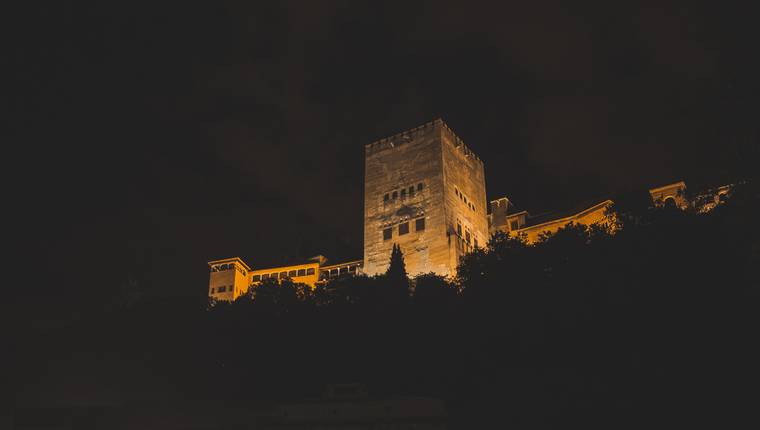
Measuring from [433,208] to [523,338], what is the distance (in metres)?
30.6

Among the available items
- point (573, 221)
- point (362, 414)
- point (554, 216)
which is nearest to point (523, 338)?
point (362, 414)

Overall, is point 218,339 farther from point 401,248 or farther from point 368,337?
point 401,248

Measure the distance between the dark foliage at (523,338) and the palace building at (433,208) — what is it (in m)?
12.0

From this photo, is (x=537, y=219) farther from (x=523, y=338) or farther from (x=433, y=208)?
(x=523, y=338)

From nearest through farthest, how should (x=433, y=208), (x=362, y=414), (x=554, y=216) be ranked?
(x=362, y=414)
(x=433, y=208)
(x=554, y=216)

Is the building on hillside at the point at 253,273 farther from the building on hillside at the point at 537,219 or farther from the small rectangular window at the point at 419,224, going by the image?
the building on hillside at the point at 537,219

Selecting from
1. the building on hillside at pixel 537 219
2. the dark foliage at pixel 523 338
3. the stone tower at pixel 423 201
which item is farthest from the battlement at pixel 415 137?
the dark foliage at pixel 523 338

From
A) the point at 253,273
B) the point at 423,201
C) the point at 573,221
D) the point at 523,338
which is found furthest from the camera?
the point at 253,273

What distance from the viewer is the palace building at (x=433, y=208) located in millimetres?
64812

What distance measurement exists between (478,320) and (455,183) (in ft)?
106

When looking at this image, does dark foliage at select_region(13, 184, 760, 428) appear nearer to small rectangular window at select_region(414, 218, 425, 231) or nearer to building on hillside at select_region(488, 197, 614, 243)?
small rectangular window at select_region(414, 218, 425, 231)

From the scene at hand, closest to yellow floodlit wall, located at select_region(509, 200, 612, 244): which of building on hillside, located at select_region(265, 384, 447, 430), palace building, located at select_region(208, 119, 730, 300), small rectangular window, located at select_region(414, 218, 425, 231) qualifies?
palace building, located at select_region(208, 119, 730, 300)

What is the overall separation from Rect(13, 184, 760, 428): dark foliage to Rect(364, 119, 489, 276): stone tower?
11.4 metres

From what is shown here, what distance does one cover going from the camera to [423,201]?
67812 millimetres
